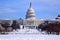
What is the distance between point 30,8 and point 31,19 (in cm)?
839

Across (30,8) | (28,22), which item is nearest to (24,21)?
(28,22)

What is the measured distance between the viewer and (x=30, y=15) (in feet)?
456

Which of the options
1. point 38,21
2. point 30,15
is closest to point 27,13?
point 30,15

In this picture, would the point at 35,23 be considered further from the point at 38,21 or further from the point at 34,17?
the point at 34,17

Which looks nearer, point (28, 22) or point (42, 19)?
point (28, 22)

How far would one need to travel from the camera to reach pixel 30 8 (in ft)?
461

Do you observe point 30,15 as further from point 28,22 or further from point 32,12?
point 28,22

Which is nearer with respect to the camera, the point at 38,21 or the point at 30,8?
the point at 38,21

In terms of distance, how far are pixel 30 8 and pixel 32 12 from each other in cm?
244

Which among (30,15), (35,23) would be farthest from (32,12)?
(35,23)

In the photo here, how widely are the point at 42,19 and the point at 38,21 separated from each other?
22.3ft

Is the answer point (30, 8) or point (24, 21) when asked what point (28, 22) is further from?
point (30, 8)

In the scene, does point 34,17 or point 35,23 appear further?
point 34,17

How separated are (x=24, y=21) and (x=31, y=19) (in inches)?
171
